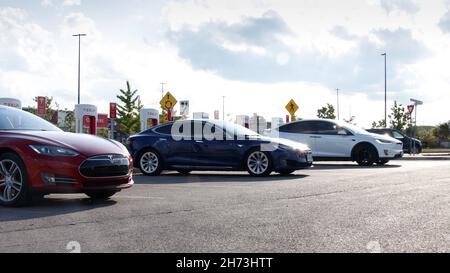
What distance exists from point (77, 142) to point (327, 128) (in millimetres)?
11445

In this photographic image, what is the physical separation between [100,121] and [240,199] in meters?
27.2

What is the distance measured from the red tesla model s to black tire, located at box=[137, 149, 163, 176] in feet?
18.4

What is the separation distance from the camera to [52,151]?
722 cm

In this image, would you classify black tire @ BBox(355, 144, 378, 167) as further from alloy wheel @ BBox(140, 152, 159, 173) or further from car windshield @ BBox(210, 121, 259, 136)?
alloy wheel @ BBox(140, 152, 159, 173)

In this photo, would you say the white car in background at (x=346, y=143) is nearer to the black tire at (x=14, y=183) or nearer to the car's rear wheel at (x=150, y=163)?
the car's rear wheel at (x=150, y=163)

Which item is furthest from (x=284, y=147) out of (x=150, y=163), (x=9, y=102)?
(x=9, y=102)

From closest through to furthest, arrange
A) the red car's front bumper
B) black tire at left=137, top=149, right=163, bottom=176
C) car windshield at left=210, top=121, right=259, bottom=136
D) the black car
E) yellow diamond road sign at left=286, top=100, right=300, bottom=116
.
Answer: the red car's front bumper
car windshield at left=210, top=121, right=259, bottom=136
black tire at left=137, top=149, right=163, bottom=176
yellow diamond road sign at left=286, top=100, right=300, bottom=116
the black car

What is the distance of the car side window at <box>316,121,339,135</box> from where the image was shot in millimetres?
17625

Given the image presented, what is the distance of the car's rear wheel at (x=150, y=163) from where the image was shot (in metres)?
13.4

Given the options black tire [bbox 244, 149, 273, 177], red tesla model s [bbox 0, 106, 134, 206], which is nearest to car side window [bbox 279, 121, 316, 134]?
black tire [bbox 244, 149, 273, 177]

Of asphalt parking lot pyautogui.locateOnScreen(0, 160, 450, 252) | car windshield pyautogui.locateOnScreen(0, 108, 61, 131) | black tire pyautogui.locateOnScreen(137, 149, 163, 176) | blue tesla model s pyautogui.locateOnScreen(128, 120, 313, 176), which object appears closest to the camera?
asphalt parking lot pyautogui.locateOnScreen(0, 160, 450, 252)

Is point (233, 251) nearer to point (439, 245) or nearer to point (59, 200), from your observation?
point (439, 245)

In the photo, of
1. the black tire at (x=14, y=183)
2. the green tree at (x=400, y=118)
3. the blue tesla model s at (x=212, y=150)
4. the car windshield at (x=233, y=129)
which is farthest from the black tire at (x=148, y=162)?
the green tree at (x=400, y=118)

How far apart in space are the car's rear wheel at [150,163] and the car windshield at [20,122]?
5056 millimetres
